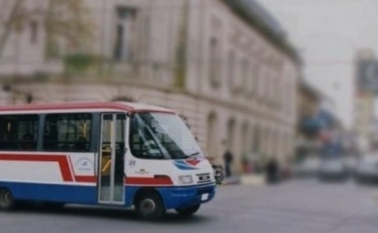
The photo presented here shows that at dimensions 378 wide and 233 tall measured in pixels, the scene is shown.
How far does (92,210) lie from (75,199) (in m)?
1.26

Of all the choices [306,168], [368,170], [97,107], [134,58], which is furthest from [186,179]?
[306,168]

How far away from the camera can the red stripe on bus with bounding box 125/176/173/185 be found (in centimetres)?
1296

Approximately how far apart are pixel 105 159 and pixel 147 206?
51.2 inches

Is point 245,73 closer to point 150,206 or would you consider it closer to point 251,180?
point 251,180

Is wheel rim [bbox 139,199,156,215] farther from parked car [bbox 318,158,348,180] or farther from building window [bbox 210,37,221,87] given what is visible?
parked car [bbox 318,158,348,180]

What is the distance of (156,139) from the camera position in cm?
1313

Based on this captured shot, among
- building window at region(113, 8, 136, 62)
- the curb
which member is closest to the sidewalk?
the curb

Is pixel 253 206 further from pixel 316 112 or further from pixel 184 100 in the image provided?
pixel 316 112

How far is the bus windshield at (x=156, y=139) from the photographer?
43.0 feet

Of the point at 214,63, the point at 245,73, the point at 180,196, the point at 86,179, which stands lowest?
the point at 180,196

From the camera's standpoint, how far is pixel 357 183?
31219 millimetres

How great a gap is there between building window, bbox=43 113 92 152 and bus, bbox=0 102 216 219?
0.02m

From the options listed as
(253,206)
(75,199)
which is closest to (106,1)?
(253,206)

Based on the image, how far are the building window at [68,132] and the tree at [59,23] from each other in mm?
12721
